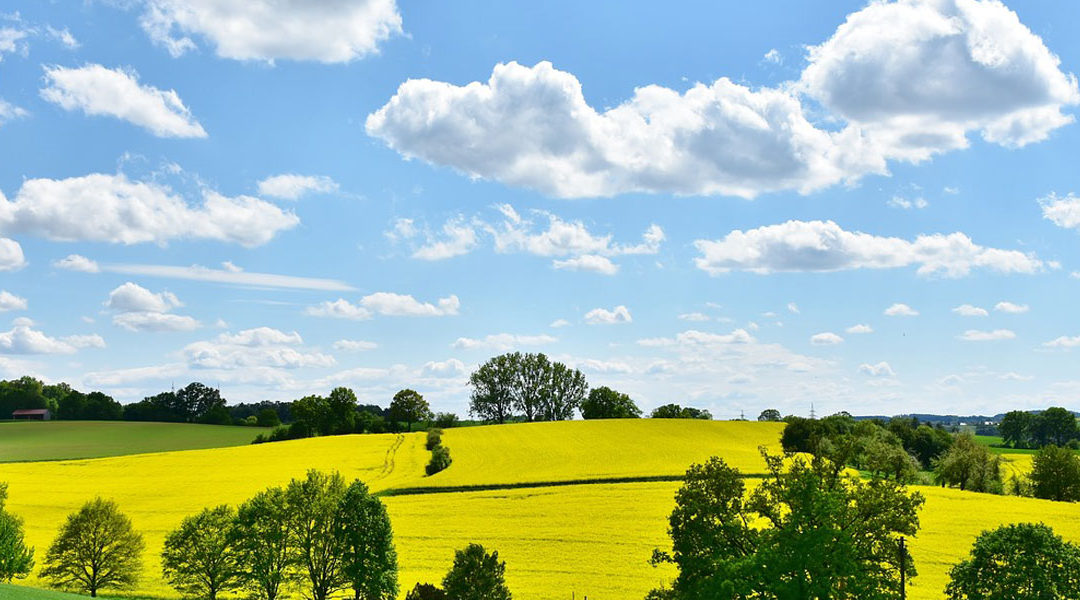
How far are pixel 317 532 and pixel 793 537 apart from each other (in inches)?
1215

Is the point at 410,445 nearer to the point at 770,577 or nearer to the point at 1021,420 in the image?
the point at 770,577

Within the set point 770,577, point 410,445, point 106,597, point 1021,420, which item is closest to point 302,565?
point 106,597

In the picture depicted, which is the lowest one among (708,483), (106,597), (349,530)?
(106,597)

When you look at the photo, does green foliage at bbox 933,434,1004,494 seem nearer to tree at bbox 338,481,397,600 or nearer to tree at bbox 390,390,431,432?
tree at bbox 338,481,397,600

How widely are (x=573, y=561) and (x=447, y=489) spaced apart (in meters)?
29.0

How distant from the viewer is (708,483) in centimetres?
3444

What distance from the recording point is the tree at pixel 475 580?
36.4 m

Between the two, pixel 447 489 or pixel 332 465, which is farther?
pixel 332 465

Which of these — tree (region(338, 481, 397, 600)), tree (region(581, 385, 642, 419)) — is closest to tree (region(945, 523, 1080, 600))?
tree (region(338, 481, 397, 600))

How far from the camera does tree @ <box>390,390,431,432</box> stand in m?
144

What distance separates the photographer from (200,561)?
50.5 meters

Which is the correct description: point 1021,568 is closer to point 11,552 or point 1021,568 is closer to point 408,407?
point 11,552

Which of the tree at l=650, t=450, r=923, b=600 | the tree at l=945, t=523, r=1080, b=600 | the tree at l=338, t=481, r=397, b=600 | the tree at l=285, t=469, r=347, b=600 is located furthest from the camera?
the tree at l=285, t=469, r=347, b=600

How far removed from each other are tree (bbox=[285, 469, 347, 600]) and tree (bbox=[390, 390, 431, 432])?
3695 inches
